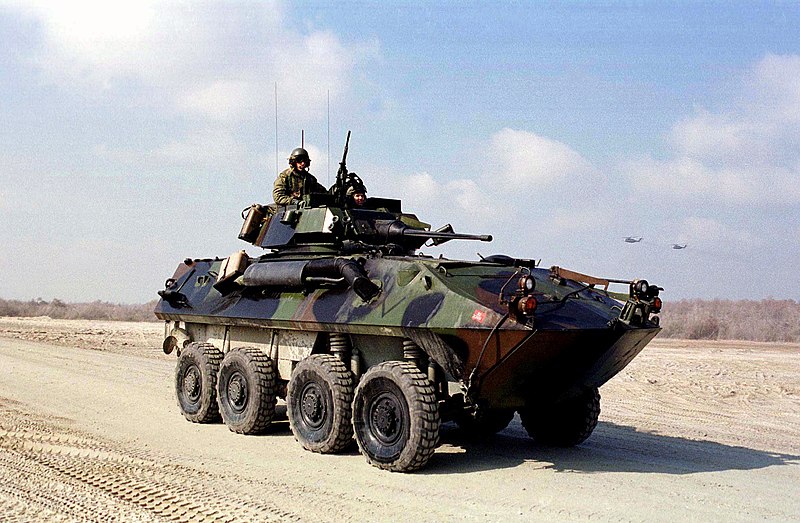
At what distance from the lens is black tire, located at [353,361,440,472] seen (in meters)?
8.24

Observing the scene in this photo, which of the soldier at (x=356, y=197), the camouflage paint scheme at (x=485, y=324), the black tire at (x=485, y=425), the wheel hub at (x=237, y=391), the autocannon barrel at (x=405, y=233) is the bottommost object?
the black tire at (x=485, y=425)

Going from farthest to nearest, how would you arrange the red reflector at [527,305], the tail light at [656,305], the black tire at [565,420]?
1. the black tire at [565,420]
2. the tail light at [656,305]
3. the red reflector at [527,305]

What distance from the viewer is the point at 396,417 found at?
8562mm

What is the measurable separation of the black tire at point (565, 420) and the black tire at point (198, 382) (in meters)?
4.04

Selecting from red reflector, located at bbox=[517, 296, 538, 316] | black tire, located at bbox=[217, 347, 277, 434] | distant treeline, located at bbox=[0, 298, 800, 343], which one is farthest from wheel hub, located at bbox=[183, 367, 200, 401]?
distant treeline, located at bbox=[0, 298, 800, 343]

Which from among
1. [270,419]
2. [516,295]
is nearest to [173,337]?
[270,419]

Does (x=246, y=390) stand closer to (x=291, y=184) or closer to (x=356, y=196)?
(x=356, y=196)

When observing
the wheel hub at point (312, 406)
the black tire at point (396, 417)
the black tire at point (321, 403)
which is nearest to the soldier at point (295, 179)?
the black tire at point (321, 403)

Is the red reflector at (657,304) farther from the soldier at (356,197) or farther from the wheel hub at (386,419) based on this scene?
the soldier at (356,197)

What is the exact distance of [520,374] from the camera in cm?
842

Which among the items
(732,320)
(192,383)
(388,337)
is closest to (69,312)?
(732,320)

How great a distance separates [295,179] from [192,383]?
3115mm

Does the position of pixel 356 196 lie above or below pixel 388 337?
above

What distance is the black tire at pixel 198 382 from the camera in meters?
11.8
